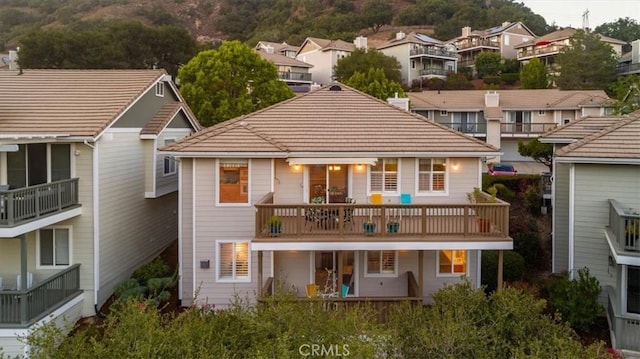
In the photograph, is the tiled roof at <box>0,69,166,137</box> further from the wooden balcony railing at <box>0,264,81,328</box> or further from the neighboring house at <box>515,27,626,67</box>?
the neighboring house at <box>515,27,626,67</box>

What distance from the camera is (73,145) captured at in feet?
53.0

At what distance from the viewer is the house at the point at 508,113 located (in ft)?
154

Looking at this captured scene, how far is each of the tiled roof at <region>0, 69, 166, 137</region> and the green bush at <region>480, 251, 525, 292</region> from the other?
1403 centimetres

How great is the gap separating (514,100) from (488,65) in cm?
2706

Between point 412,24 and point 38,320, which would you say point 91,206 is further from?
point 412,24

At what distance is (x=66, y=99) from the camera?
18.1 metres

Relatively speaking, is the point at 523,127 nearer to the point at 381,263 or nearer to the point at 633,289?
the point at 633,289

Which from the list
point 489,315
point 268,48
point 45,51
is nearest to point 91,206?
point 489,315

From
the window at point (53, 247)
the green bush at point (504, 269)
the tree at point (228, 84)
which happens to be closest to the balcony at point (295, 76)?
the tree at point (228, 84)

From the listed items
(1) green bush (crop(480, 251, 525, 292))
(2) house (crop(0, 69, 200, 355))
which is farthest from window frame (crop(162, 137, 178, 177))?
(1) green bush (crop(480, 251, 525, 292))

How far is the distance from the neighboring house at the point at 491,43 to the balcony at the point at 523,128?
3872cm

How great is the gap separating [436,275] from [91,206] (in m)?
11.5

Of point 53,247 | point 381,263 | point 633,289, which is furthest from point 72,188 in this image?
point 633,289

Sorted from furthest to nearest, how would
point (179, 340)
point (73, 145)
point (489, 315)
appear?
1. point (73, 145)
2. point (489, 315)
3. point (179, 340)
